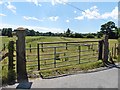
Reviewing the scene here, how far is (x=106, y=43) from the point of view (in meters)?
10.3

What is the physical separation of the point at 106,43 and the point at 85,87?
461cm

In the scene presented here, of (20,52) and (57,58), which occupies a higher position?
(20,52)

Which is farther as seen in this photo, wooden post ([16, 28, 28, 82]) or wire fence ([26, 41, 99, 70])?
wire fence ([26, 41, 99, 70])

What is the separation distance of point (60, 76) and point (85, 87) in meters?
1.37

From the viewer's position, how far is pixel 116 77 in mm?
7430

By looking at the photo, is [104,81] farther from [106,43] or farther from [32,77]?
[106,43]

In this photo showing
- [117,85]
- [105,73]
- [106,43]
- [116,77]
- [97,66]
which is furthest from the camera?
[106,43]

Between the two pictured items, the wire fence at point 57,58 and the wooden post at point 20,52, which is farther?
the wire fence at point 57,58

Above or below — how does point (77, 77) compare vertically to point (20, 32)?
below

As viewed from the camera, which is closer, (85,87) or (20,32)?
(85,87)

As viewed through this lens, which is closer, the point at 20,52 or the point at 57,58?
the point at 20,52

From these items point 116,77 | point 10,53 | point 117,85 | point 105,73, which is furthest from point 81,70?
point 10,53

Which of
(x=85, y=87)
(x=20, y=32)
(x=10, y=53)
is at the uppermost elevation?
(x=20, y=32)

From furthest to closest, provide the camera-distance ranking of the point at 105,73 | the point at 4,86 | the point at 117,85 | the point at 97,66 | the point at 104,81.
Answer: the point at 97,66
the point at 105,73
the point at 104,81
the point at 117,85
the point at 4,86
